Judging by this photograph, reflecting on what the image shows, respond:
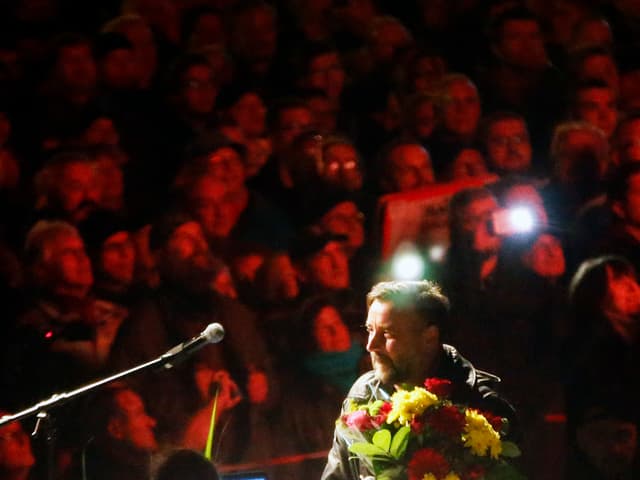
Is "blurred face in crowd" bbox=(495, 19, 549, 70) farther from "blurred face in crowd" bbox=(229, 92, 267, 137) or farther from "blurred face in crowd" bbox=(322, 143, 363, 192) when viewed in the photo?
"blurred face in crowd" bbox=(229, 92, 267, 137)

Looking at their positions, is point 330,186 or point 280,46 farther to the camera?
point 280,46

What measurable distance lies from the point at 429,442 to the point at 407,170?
336cm

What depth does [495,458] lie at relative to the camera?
8.89 ft

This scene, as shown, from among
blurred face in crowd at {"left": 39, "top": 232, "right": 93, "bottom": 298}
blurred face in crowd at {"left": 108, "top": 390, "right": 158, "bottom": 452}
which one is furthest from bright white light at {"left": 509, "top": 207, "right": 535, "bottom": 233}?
blurred face in crowd at {"left": 39, "top": 232, "right": 93, "bottom": 298}

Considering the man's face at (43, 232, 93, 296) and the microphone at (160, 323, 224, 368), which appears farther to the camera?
the man's face at (43, 232, 93, 296)

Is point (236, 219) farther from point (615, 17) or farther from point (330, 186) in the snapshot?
point (615, 17)

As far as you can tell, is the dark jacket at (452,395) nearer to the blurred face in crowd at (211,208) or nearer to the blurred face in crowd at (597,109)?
the blurred face in crowd at (211,208)

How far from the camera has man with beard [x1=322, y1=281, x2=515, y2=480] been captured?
119 inches

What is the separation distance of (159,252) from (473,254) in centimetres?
175

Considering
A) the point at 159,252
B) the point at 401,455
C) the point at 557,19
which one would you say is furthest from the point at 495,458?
the point at 557,19

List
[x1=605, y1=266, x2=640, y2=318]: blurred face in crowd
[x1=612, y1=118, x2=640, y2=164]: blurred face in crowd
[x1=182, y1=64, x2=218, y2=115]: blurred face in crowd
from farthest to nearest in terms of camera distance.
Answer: [x1=612, y1=118, x2=640, y2=164]: blurred face in crowd < [x1=182, y1=64, x2=218, y2=115]: blurred face in crowd < [x1=605, y1=266, x2=640, y2=318]: blurred face in crowd

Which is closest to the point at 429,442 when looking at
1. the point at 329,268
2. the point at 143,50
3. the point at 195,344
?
the point at 195,344

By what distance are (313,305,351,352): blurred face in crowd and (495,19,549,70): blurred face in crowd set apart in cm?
228

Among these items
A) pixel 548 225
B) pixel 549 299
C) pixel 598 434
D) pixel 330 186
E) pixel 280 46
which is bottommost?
pixel 598 434
